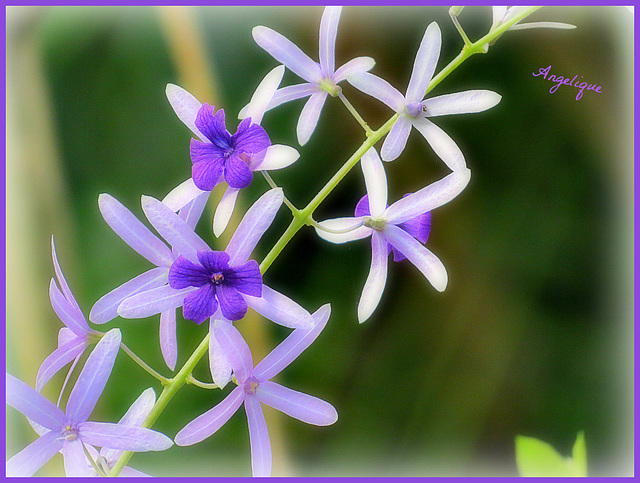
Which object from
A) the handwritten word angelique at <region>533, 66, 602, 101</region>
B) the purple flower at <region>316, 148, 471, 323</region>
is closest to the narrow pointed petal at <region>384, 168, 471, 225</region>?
the purple flower at <region>316, 148, 471, 323</region>

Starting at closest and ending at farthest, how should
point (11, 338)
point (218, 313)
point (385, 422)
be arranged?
1. point (218, 313)
2. point (11, 338)
3. point (385, 422)

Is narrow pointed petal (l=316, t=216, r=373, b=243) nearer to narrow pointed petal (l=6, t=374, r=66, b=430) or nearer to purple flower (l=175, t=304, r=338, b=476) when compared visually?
purple flower (l=175, t=304, r=338, b=476)

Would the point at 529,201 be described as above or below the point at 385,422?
above

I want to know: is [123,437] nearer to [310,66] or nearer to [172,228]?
[172,228]

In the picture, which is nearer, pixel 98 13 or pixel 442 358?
pixel 98 13

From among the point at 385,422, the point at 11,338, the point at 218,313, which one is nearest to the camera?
the point at 218,313

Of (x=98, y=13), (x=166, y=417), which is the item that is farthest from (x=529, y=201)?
(x=98, y=13)

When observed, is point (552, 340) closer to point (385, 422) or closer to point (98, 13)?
point (385, 422)

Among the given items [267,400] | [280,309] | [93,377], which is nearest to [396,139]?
[280,309]
